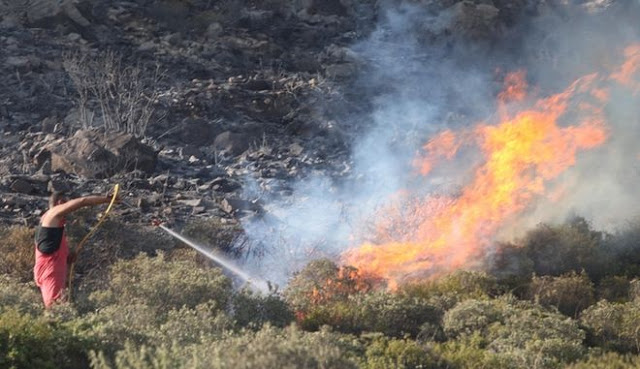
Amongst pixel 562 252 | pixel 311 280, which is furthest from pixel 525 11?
pixel 311 280

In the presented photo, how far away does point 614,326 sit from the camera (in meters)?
8.69

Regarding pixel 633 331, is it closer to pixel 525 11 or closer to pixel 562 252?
pixel 562 252

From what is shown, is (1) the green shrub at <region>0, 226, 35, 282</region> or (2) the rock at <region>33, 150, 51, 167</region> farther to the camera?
(2) the rock at <region>33, 150, 51, 167</region>

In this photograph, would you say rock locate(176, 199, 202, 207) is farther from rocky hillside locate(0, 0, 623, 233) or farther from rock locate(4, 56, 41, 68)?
rock locate(4, 56, 41, 68)

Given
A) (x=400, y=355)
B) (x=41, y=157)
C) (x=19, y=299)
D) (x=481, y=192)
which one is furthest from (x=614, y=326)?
(x=41, y=157)

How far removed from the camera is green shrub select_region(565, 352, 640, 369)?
7328mm

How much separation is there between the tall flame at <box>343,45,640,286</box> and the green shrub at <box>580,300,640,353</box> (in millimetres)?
2225

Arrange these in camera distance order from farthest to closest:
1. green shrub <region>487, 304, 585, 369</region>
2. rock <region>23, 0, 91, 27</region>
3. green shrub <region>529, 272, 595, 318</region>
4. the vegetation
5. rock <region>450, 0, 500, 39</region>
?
rock <region>450, 0, 500, 39</region>, rock <region>23, 0, 91, 27</region>, green shrub <region>529, 272, 595, 318</region>, green shrub <region>487, 304, 585, 369</region>, the vegetation

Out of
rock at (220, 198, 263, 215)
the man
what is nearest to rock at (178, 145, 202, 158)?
rock at (220, 198, 263, 215)

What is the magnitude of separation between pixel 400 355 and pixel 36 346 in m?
3.09

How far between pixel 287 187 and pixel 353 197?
4.42 ft

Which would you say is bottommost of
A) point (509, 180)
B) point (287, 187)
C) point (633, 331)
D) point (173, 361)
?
point (173, 361)

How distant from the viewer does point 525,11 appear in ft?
82.4

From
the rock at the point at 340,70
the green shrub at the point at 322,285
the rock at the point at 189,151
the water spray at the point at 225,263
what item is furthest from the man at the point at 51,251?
the rock at the point at 340,70
